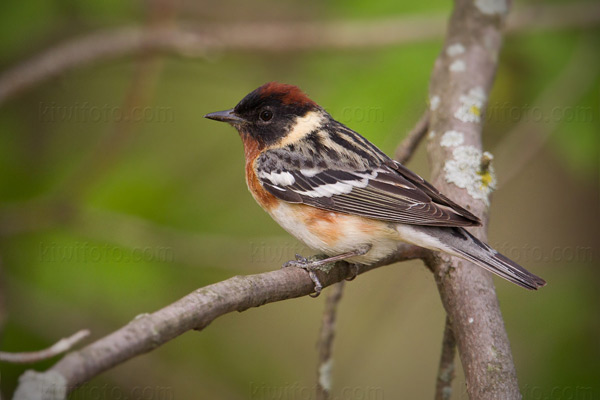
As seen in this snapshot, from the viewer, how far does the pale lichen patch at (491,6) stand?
14.3 ft

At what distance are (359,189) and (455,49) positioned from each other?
1183 mm

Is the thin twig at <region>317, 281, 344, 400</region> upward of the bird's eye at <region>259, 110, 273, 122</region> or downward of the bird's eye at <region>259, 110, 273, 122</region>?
downward

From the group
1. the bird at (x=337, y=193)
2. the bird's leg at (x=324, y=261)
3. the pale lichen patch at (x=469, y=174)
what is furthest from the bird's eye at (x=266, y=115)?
the pale lichen patch at (x=469, y=174)

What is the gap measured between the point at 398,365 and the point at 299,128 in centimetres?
380

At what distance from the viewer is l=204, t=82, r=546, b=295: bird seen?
10.9ft

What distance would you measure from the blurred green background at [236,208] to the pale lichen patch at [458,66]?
520mm

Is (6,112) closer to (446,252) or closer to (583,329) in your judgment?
(446,252)

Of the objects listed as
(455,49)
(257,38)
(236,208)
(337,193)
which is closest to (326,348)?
(337,193)

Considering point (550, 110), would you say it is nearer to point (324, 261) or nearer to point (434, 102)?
point (434, 102)

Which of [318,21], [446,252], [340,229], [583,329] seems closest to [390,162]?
[340,229]

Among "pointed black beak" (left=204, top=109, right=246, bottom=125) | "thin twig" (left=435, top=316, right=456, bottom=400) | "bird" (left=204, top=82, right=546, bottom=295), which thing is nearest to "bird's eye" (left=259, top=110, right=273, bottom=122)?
"bird" (left=204, top=82, right=546, bottom=295)

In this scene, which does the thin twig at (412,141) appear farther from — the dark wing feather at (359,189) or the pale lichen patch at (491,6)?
the pale lichen patch at (491,6)

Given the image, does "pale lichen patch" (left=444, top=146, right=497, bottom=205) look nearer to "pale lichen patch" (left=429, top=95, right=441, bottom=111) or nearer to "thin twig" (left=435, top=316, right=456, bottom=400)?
"pale lichen patch" (left=429, top=95, right=441, bottom=111)

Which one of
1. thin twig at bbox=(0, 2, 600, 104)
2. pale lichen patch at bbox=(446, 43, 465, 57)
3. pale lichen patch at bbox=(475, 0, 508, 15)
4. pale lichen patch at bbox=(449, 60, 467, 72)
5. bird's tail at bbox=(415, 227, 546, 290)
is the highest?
thin twig at bbox=(0, 2, 600, 104)
